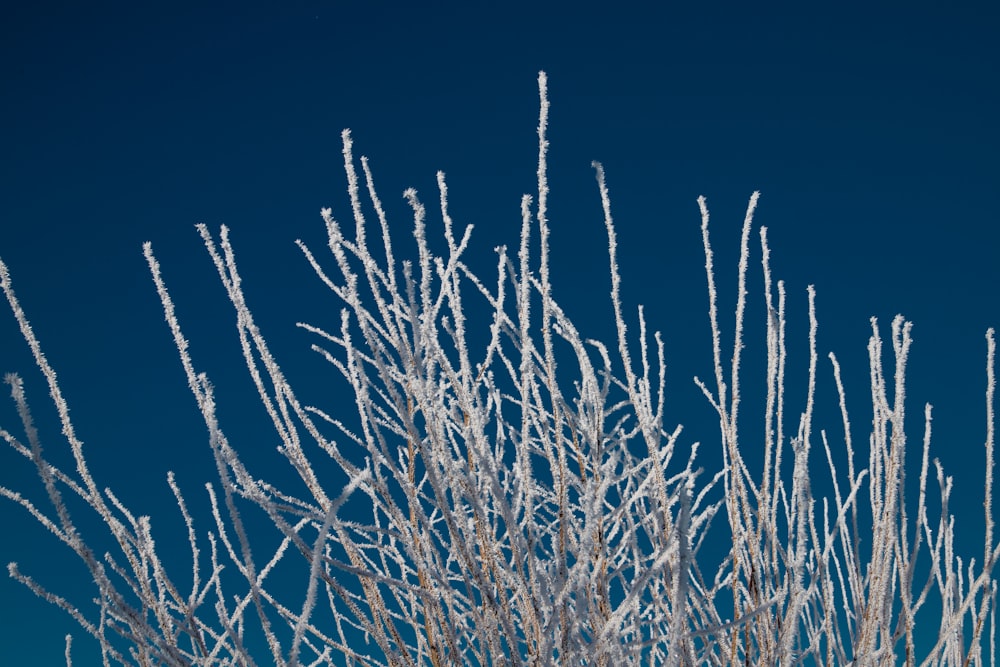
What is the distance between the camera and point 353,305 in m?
1.09

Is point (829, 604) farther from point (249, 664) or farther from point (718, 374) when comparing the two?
point (249, 664)

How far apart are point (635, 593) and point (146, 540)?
2.10 ft

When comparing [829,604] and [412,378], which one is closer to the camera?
[412,378]

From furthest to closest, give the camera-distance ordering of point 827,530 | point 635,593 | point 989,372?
point 827,530
point 989,372
point 635,593

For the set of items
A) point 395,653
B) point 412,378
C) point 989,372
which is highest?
point 989,372

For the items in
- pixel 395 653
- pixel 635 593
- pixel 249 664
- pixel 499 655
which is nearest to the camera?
pixel 249 664

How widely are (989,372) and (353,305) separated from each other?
100 cm

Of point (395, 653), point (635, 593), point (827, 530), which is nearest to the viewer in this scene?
point (635, 593)

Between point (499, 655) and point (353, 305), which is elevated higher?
point (353, 305)

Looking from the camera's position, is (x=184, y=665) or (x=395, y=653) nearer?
(x=184, y=665)

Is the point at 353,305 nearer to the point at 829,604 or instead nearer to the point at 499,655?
the point at 499,655

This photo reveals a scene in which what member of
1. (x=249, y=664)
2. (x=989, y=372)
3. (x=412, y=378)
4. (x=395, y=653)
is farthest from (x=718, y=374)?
(x=249, y=664)

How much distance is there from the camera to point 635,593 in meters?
0.96

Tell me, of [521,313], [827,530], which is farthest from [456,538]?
[827,530]
